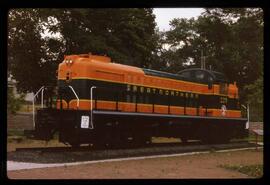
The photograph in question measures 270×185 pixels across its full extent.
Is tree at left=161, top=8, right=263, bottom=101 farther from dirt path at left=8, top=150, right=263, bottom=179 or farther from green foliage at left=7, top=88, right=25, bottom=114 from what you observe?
green foliage at left=7, top=88, right=25, bottom=114

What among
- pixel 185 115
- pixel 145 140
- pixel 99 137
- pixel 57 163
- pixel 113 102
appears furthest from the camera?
pixel 185 115

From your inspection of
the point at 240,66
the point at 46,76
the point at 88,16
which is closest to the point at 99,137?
the point at 46,76

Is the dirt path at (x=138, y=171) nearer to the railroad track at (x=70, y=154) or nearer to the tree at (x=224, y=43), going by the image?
the railroad track at (x=70, y=154)

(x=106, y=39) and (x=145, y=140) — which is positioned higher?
(x=106, y=39)

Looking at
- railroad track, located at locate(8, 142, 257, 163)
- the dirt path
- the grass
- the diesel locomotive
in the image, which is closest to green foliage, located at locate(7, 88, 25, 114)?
the diesel locomotive

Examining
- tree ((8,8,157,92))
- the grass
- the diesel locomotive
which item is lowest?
the grass

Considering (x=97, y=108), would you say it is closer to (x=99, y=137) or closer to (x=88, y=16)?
(x=99, y=137)

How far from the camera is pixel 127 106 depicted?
771 inches

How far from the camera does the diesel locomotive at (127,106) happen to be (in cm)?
1667

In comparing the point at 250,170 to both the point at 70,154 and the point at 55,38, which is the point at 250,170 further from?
the point at 55,38

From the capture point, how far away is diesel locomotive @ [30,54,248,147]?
16672 millimetres

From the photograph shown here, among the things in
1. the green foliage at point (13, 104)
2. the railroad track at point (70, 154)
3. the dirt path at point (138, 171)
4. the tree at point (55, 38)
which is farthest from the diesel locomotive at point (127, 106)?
the tree at point (55, 38)
